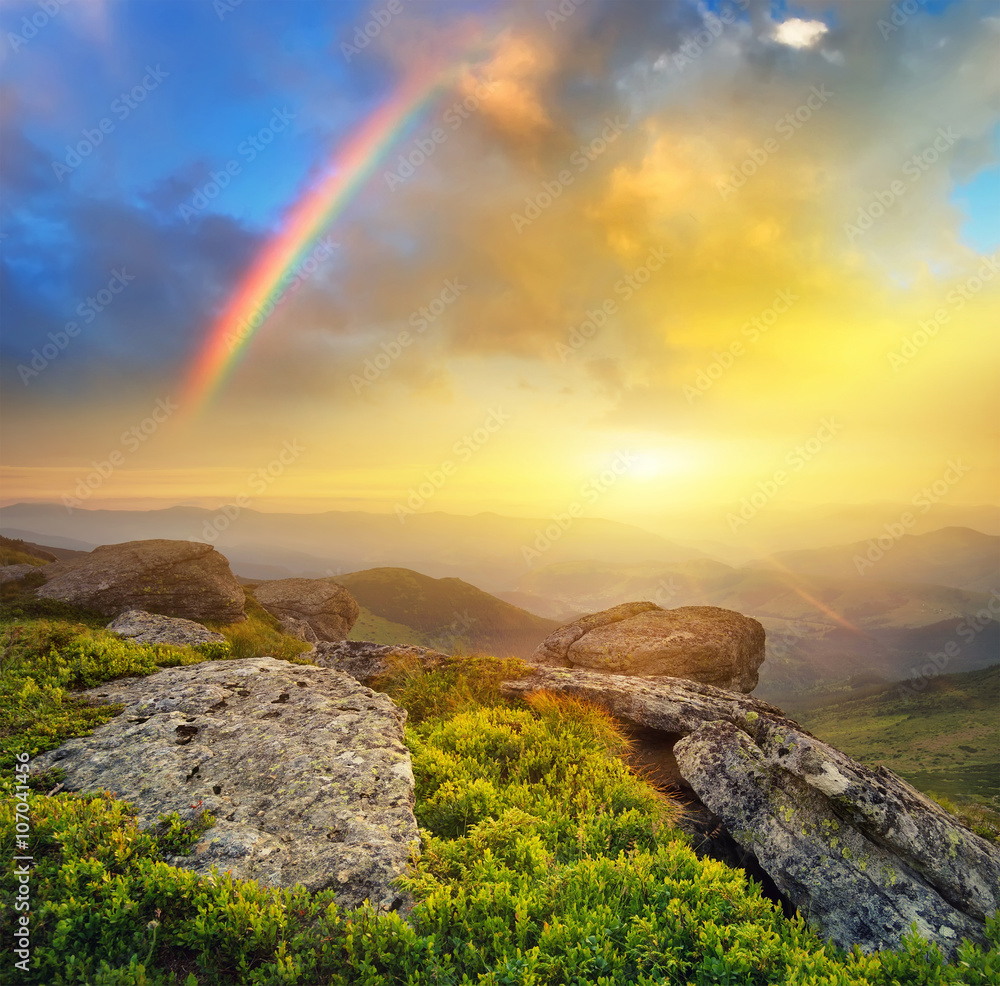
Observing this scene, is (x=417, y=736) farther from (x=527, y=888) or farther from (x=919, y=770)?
(x=919, y=770)

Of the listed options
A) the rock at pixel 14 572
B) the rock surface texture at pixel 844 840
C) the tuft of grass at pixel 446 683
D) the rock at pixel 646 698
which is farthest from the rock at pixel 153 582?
the rock surface texture at pixel 844 840

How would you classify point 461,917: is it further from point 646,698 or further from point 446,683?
point 446,683

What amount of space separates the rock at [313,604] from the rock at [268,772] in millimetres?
43170

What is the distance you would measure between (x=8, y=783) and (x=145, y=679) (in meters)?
5.07

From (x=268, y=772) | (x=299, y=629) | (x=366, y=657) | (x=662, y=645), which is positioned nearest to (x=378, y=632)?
(x=299, y=629)

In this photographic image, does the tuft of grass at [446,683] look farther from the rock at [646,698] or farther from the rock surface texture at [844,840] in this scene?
the rock surface texture at [844,840]

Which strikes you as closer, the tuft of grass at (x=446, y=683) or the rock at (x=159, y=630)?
the tuft of grass at (x=446, y=683)

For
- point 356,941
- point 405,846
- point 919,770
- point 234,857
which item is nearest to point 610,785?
point 405,846

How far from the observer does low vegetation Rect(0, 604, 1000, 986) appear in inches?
205

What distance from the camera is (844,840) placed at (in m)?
8.53

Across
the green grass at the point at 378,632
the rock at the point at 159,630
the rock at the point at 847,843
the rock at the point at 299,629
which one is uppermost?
the rock at the point at 159,630

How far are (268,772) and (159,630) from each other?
12460mm

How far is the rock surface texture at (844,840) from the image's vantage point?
24.9 ft

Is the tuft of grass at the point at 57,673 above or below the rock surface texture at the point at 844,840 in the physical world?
above
